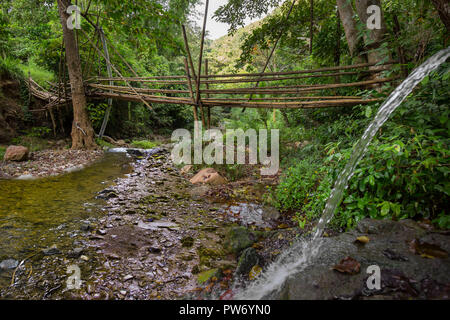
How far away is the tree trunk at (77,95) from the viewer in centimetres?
616

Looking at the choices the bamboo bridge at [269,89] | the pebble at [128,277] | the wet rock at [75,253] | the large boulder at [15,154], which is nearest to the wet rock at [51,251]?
the wet rock at [75,253]

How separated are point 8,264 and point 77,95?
580 centimetres

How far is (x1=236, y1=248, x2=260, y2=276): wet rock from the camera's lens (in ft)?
6.55

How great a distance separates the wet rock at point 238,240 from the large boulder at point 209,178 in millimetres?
2052

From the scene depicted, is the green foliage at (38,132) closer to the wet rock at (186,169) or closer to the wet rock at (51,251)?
the wet rock at (186,169)

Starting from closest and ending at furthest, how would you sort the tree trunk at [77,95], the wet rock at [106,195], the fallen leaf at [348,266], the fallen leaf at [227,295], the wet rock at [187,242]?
1. the fallen leaf at [348,266]
2. the fallen leaf at [227,295]
3. the wet rock at [187,242]
4. the wet rock at [106,195]
5. the tree trunk at [77,95]

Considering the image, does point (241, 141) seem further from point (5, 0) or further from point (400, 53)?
point (5, 0)

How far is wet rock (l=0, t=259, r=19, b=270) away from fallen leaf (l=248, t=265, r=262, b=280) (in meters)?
2.05

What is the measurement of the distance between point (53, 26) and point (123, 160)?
6.91m

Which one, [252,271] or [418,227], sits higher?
[418,227]
